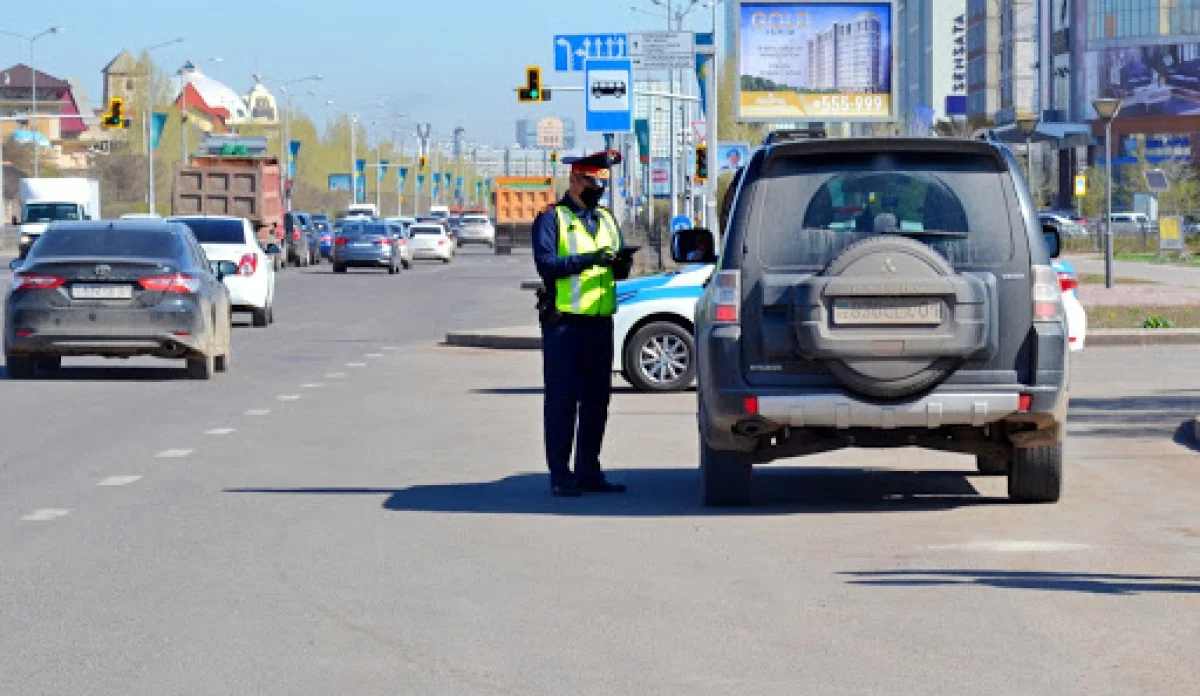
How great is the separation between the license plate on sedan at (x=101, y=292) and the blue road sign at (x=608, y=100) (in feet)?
84.6

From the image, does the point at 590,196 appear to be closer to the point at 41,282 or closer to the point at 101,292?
the point at 101,292

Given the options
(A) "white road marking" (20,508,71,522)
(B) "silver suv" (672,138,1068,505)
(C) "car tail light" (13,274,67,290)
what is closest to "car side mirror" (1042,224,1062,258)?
(B) "silver suv" (672,138,1068,505)

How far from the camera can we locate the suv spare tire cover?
39.4ft

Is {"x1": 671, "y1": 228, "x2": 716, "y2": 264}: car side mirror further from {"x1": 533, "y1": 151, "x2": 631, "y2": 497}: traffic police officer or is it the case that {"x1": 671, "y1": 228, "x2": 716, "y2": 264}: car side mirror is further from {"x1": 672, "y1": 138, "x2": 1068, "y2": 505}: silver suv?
{"x1": 672, "y1": 138, "x2": 1068, "y2": 505}: silver suv

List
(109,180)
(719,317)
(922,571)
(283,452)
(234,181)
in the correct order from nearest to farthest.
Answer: (922,571), (719,317), (283,452), (234,181), (109,180)

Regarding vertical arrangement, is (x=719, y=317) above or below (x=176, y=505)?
above

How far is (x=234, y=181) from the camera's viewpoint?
233ft

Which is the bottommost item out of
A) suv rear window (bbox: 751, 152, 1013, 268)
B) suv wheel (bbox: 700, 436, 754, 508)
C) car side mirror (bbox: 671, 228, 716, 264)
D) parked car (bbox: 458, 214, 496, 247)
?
parked car (bbox: 458, 214, 496, 247)

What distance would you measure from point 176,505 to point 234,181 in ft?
192

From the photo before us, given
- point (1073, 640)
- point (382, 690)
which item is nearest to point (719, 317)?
point (1073, 640)

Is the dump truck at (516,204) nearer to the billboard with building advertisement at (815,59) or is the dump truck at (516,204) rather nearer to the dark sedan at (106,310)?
the billboard with building advertisement at (815,59)

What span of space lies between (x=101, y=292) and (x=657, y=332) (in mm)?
5172

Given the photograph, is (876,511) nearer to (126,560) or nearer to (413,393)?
(126,560)

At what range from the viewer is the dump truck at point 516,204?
102 metres
